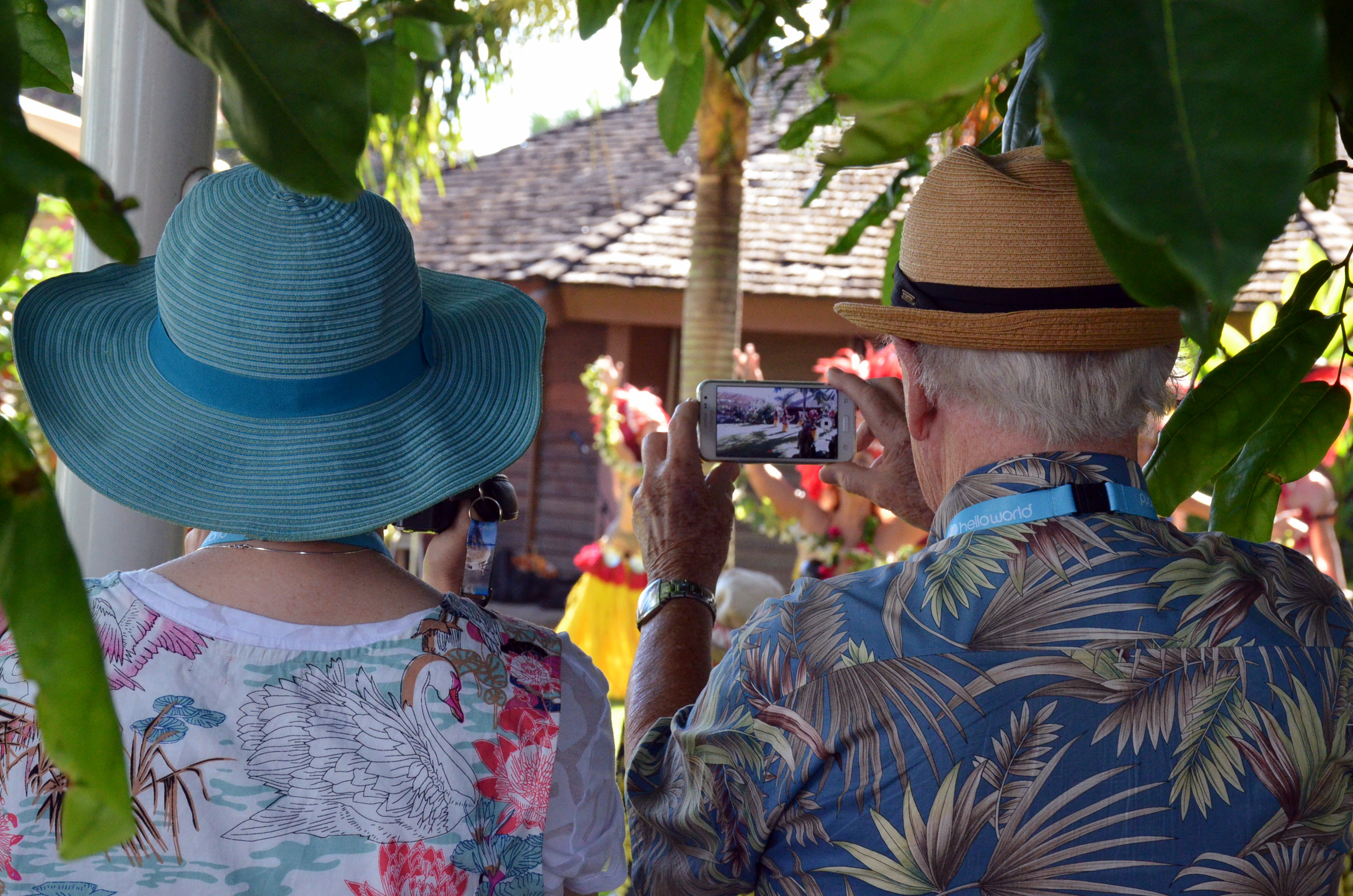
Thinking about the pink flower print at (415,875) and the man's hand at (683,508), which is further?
the man's hand at (683,508)

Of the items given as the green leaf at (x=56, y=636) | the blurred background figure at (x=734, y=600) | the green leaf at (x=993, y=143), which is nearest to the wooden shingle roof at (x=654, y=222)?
the blurred background figure at (x=734, y=600)

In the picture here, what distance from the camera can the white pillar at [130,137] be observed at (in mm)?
1617

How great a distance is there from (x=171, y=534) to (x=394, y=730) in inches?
32.6

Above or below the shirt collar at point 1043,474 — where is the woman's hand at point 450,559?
below

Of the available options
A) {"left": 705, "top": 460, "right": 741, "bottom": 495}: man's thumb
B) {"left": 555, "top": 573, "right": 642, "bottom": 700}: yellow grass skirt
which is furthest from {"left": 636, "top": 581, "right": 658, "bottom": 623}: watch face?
{"left": 555, "top": 573, "right": 642, "bottom": 700}: yellow grass skirt

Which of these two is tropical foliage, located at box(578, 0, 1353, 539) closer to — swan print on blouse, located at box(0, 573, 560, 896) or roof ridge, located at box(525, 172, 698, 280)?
swan print on blouse, located at box(0, 573, 560, 896)

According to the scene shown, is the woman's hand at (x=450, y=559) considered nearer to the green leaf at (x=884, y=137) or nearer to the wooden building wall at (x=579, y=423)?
the green leaf at (x=884, y=137)

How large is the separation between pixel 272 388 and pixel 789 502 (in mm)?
3824

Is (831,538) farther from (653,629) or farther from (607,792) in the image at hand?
(607,792)

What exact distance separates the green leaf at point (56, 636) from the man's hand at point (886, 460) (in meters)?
1.34

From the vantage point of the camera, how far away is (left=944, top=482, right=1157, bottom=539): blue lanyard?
3.92 feet

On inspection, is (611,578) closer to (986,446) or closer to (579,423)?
(579,423)

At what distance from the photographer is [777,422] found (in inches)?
72.1

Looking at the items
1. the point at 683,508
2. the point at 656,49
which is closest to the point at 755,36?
the point at 656,49
